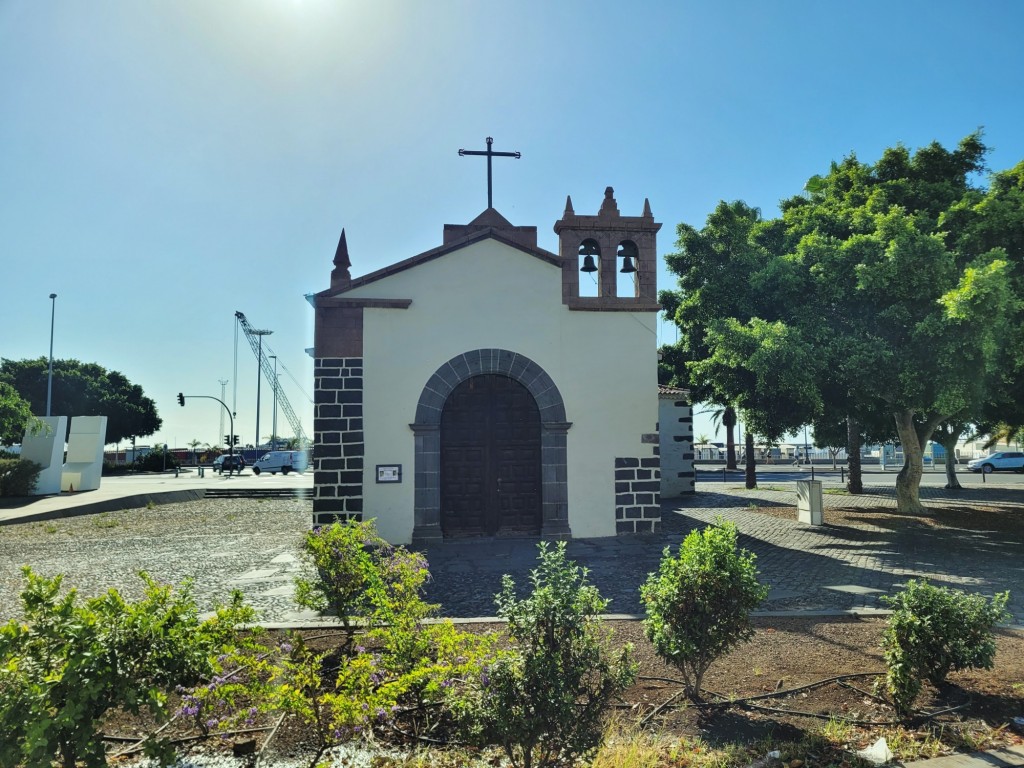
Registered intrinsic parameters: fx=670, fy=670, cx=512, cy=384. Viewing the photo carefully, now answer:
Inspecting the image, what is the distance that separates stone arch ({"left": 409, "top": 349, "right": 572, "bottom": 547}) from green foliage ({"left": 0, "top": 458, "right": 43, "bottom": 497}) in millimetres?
17521

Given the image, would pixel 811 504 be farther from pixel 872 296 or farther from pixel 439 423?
pixel 439 423

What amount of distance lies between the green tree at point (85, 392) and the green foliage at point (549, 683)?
57.1m

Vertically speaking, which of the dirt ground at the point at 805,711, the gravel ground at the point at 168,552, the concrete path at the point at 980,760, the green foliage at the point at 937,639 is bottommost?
the gravel ground at the point at 168,552

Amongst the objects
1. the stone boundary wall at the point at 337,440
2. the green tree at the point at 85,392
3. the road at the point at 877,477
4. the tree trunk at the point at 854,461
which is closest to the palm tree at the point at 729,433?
the road at the point at 877,477

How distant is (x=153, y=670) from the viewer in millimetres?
2877

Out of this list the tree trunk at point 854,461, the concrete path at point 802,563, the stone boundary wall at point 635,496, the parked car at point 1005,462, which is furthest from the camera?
the parked car at point 1005,462

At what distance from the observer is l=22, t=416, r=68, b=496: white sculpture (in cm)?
2258

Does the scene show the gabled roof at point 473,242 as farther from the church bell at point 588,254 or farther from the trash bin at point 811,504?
the trash bin at point 811,504

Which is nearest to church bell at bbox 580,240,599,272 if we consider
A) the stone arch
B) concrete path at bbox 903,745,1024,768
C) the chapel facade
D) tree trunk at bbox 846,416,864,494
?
the chapel facade

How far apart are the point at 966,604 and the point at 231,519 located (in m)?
16.4

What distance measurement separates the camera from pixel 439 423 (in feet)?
38.8

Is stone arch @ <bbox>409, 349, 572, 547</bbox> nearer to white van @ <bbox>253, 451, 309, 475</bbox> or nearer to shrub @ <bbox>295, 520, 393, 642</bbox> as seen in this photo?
shrub @ <bbox>295, 520, 393, 642</bbox>

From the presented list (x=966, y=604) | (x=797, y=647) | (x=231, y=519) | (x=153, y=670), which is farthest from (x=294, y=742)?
(x=231, y=519)

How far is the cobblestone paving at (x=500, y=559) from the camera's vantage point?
24.8ft
